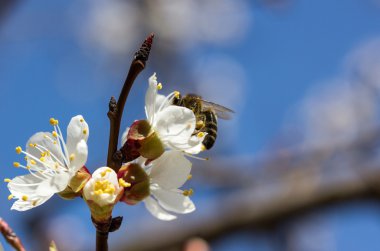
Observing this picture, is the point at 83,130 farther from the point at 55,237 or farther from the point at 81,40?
the point at 81,40

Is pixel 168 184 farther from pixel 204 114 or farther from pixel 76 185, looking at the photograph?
pixel 204 114

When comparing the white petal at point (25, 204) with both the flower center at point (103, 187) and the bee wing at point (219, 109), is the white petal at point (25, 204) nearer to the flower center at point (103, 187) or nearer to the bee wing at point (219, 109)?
the flower center at point (103, 187)

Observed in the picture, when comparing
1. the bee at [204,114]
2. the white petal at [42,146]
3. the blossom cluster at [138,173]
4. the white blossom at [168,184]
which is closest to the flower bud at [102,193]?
the blossom cluster at [138,173]

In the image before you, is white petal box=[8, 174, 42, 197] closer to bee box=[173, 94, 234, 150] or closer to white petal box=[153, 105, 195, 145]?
white petal box=[153, 105, 195, 145]

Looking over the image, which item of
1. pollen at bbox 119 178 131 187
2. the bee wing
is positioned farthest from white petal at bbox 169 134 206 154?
the bee wing

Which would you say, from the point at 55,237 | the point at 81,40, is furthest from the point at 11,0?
the point at 81,40

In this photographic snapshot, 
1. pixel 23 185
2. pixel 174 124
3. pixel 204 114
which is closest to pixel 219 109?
pixel 204 114
